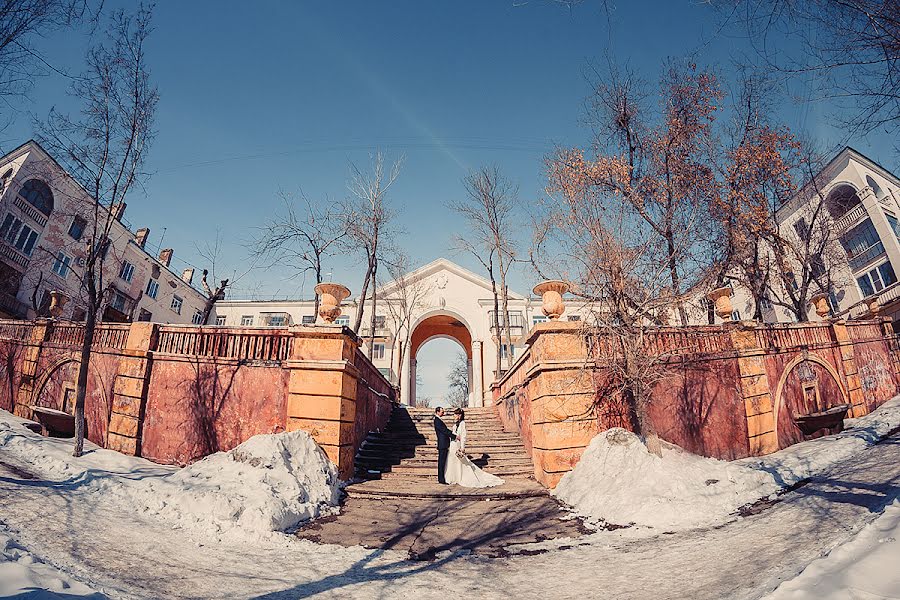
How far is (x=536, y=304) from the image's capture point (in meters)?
30.6

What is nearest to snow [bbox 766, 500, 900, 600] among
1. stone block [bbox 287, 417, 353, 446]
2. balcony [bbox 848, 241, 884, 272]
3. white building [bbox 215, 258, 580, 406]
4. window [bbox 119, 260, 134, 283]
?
stone block [bbox 287, 417, 353, 446]

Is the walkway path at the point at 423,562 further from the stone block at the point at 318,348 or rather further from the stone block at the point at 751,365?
the stone block at the point at 751,365

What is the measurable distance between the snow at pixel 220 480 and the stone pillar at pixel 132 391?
392mm

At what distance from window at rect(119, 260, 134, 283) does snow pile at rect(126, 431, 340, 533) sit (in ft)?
84.3

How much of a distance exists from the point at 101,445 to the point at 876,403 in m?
19.8

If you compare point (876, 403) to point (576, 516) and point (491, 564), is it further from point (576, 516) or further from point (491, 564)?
point (491, 564)

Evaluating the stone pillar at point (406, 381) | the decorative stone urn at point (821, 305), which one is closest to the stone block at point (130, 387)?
the decorative stone urn at point (821, 305)

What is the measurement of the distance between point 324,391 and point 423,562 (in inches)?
157

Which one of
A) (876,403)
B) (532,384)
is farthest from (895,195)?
(532,384)

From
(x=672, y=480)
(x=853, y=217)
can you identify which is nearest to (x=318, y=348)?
(x=672, y=480)

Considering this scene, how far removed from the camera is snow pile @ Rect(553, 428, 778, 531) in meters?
5.78

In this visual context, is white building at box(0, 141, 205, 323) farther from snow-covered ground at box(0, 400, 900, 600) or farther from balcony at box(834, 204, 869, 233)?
balcony at box(834, 204, 869, 233)

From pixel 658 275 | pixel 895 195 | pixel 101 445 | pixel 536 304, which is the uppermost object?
pixel 895 195

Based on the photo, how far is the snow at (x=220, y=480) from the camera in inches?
213
